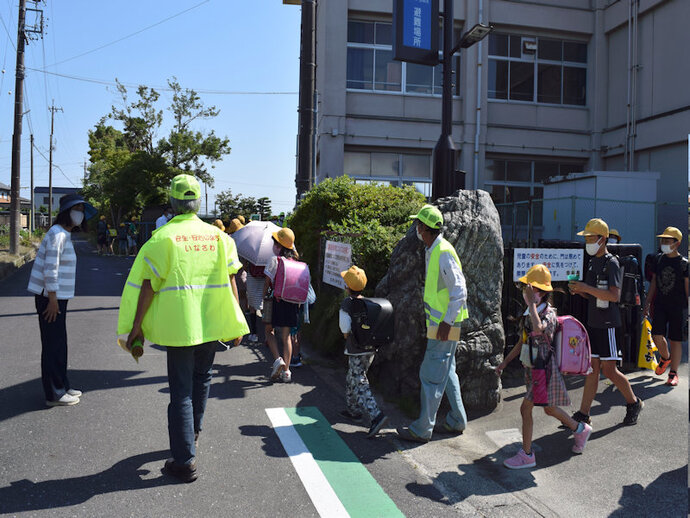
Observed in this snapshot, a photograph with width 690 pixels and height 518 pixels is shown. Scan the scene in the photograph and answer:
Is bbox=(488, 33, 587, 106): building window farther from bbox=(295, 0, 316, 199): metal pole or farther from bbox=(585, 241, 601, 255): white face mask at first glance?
bbox=(585, 241, 601, 255): white face mask

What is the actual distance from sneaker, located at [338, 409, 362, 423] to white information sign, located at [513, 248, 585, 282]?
8.20 ft

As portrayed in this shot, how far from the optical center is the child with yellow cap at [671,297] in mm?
6395

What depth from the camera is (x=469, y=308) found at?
18.7 ft

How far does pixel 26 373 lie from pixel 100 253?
2464 centimetres

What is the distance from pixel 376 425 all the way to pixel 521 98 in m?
19.0

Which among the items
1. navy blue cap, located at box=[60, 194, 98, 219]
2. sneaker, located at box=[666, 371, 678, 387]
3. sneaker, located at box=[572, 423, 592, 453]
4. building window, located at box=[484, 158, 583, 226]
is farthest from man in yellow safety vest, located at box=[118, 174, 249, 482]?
building window, located at box=[484, 158, 583, 226]

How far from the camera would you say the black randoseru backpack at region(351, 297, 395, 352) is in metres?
4.96

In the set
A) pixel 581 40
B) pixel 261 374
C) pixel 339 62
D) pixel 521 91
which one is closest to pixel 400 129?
pixel 339 62

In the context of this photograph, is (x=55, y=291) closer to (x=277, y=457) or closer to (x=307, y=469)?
(x=277, y=457)

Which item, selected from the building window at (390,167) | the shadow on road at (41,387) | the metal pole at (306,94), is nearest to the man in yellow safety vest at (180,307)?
the shadow on road at (41,387)

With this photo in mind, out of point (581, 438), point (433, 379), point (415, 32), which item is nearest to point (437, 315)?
point (433, 379)

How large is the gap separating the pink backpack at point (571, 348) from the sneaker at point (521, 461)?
2.35 ft

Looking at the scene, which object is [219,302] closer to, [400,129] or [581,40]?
[400,129]

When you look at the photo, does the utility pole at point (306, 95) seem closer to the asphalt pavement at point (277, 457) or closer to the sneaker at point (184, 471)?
the asphalt pavement at point (277, 457)
